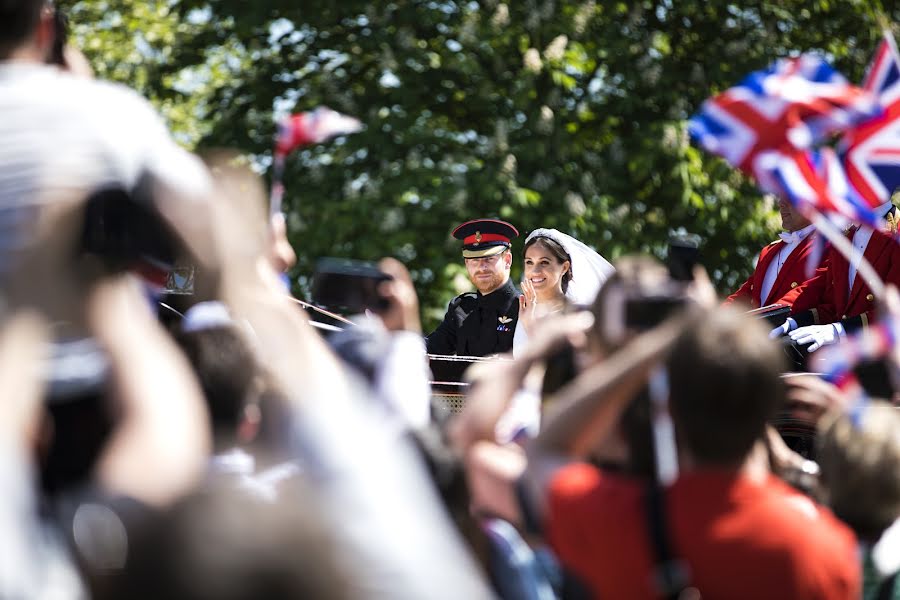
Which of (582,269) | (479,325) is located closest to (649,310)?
(582,269)

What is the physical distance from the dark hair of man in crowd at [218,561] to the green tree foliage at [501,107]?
7.27 meters

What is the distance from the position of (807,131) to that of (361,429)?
117 centimetres

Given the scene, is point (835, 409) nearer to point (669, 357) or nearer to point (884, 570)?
point (884, 570)

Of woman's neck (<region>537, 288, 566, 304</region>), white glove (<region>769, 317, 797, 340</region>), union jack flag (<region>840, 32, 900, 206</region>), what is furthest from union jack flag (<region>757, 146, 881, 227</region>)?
woman's neck (<region>537, 288, 566, 304</region>)

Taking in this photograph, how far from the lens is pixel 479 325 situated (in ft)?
21.8

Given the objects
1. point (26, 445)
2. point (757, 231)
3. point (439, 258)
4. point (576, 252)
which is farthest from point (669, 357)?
point (757, 231)

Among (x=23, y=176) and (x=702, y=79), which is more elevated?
(x=23, y=176)

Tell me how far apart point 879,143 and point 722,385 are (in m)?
1.18

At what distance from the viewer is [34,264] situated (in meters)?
2.04

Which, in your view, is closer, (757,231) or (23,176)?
(23,176)

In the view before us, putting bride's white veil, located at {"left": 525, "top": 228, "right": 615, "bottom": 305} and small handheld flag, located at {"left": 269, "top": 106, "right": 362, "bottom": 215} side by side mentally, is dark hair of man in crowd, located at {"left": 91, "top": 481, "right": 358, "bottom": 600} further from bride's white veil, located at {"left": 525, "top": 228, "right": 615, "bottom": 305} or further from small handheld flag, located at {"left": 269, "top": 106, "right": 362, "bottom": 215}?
bride's white veil, located at {"left": 525, "top": 228, "right": 615, "bottom": 305}

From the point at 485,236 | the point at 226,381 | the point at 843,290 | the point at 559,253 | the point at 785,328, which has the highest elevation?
the point at 226,381

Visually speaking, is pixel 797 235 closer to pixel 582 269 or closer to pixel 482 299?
pixel 582 269

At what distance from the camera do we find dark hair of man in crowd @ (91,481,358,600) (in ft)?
6.37
